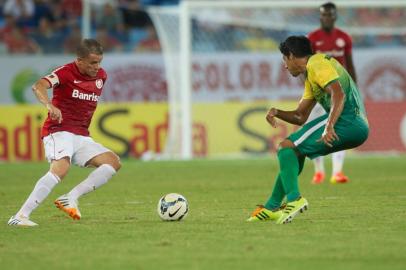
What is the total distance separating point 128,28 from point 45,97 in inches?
642

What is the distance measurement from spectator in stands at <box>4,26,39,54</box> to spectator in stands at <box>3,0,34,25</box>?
1.13 meters

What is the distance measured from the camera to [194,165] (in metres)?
21.7

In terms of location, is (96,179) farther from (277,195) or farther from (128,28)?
(128,28)

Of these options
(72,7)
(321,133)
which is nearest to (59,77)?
(321,133)

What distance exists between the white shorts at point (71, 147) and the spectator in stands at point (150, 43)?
44.8 feet

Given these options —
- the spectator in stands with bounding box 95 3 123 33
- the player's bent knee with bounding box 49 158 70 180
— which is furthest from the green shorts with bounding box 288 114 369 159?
the spectator in stands with bounding box 95 3 123 33

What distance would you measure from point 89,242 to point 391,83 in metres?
16.1

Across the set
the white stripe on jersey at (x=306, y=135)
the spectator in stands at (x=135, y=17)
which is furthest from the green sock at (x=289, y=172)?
the spectator in stands at (x=135, y=17)

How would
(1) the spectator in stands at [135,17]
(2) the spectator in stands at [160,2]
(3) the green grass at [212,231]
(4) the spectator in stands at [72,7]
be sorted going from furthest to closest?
(2) the spectator in stands at [160,2], (4) the spectator in stands at [72,7], (1) the spectator in stands at [135,17], (3) the green grass at [212,231]

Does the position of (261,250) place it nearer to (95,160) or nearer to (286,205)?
(286,205)

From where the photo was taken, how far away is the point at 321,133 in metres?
10.5

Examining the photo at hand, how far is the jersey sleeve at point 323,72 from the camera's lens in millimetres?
10113

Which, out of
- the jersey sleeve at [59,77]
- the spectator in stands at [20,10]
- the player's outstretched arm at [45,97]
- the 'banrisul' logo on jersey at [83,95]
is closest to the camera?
the player's outstretched arm at [45,97]

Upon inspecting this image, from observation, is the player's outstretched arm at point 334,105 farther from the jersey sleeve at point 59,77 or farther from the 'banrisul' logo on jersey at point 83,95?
the jersey sleeve at point 59,77
